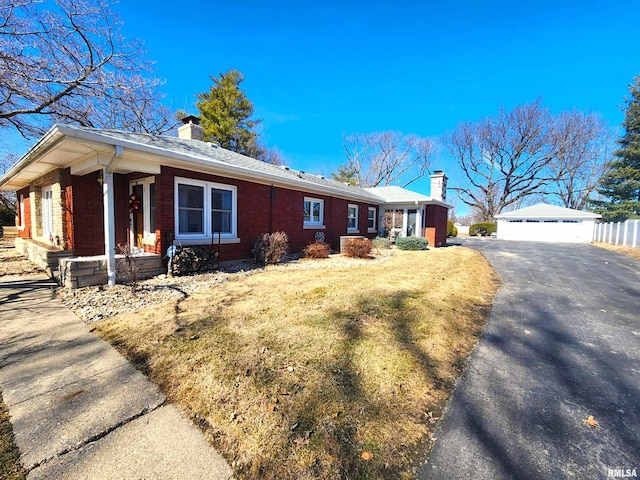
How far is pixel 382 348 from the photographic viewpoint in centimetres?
324

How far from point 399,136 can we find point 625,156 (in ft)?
64.9

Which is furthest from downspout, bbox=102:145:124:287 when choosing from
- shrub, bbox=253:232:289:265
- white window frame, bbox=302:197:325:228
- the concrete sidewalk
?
white window frame, bbox=302:197:325:228

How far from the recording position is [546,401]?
7.97 feet

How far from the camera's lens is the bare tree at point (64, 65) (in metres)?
6.40

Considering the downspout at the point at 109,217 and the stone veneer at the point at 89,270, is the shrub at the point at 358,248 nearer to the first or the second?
the stone veneer at the point at 89,270

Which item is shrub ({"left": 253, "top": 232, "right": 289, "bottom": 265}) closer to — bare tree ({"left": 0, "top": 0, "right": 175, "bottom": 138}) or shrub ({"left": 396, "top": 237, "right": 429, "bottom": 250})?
bare tree ({"left": 0, "top": 0, "right": 175, "bottom": 138})

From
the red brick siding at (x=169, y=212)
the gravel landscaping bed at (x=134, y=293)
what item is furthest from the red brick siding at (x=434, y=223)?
the gravel landscaping bed at (x=134, y=293)

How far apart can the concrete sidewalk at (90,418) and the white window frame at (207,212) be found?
3.95 meters

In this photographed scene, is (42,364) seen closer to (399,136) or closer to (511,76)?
(511,76)

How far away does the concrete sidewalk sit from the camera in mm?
1687

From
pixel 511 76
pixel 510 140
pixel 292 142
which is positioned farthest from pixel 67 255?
pixel 510 140

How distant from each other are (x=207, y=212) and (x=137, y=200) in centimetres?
190

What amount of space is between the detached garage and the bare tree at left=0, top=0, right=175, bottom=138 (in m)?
31.2

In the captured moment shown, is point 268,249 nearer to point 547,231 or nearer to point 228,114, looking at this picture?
point 228,114
